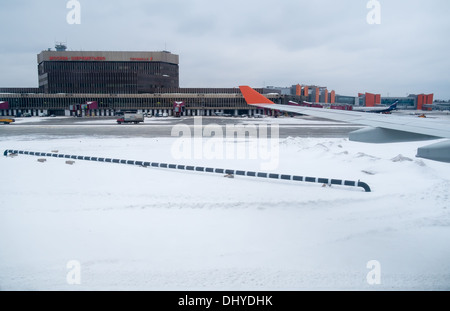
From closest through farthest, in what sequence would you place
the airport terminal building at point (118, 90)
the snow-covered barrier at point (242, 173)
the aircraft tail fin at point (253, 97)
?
the aircraft tail fin at point (253, 97) → the snow-covered barrier at point (242, 173) → the airport terminal building at point (118, 90)

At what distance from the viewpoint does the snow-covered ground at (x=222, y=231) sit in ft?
19.1

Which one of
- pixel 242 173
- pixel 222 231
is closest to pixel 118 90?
pixel 242 173

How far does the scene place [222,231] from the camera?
26.0 ft

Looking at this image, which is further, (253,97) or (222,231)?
(253,97)

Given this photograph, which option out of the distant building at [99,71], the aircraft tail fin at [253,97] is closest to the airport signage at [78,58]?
the distant building at [99,71]

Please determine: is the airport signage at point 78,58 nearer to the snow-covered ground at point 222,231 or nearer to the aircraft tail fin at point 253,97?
the snow-covered ground at point 222,231

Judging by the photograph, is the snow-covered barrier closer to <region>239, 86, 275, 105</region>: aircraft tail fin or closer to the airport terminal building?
<region>239, 86, 275, 105</region>: aircraft tail fin

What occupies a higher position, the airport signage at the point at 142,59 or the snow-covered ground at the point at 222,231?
the airport signage at the point at 142,59

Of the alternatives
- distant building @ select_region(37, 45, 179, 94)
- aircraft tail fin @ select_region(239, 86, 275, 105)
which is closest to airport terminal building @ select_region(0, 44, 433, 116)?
distant building @ select_region(37, 45, 179, 94)

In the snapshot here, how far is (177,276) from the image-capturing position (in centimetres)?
586

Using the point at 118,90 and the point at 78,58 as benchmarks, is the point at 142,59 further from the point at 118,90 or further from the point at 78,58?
the point at 78,58

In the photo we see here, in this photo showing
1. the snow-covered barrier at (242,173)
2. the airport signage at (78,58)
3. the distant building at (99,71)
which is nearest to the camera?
the snow-covered barrier at (242,173)
